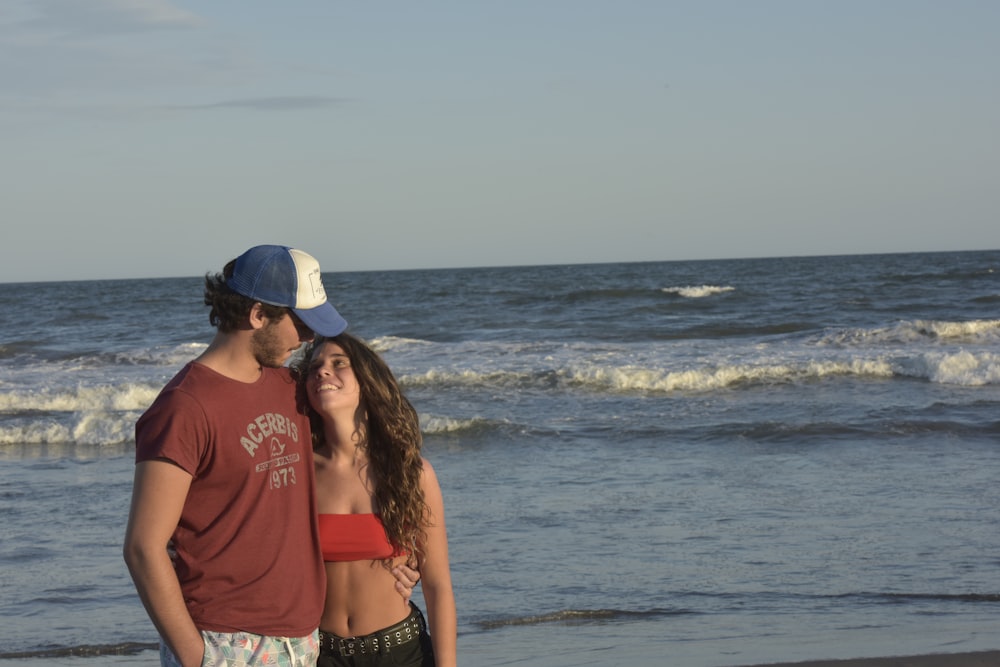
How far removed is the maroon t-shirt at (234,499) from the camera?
222 cm

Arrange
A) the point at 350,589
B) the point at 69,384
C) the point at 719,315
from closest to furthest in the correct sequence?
the point at 350,589 < the point at 69,384 < the point at 719,315

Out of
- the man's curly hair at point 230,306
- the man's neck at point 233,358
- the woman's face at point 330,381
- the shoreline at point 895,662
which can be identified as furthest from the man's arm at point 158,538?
the shoreline at point 895,662

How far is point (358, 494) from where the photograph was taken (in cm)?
279

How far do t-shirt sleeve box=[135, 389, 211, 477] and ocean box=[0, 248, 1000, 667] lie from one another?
9.27ft

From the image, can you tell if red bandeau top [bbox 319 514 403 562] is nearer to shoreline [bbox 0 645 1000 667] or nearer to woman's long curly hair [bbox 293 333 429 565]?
woman's long curly hair [bbox 293 333 429 565]

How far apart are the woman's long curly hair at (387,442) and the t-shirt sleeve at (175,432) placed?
497 millimetres

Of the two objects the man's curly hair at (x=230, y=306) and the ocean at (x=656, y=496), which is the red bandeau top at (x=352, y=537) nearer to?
the man's curly hair at (x=230, y=306)

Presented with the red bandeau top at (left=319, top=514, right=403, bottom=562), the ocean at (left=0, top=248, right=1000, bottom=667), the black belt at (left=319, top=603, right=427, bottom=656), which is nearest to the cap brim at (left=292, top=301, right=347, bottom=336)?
the red bandeau top at (left=319, top=514, right=403, bottom=562)

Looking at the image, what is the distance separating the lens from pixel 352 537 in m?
2.76

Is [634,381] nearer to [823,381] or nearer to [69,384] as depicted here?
[823,381]

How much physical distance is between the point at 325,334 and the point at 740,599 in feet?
12.5

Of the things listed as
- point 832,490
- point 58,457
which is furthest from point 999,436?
point 58,457

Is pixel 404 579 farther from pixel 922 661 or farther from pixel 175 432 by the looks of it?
pixel 922 661

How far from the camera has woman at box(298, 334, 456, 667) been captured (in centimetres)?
273
